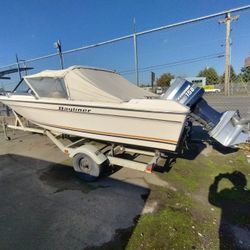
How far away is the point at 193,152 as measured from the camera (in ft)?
17.6

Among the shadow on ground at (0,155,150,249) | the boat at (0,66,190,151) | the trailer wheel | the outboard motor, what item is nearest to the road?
the shadow on ground at (0,155,150,249)

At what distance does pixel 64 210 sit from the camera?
3.12 meters

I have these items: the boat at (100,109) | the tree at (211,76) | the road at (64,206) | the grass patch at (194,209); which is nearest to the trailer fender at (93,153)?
the boat at (100,109)

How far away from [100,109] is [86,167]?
1144mm

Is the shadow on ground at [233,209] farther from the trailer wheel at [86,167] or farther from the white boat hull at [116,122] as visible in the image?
the trailer wheel at [86,167]

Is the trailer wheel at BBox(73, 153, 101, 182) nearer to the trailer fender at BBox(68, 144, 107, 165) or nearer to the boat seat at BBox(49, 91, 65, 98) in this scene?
the trailer fender at BBox(68, 144, 107, 165)

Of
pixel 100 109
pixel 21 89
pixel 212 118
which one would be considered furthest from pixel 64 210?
pixel 21 89

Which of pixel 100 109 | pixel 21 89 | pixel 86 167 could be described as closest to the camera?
pixel 100 109

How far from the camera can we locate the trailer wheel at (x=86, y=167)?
3887mm

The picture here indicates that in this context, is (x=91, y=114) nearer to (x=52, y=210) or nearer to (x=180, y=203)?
(x=52, y=210)

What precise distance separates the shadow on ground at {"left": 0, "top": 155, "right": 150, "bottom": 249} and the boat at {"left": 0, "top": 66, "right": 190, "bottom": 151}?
89 cm

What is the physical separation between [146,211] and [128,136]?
4.05 feet

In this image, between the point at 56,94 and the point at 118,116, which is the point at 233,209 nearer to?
the point at 118,116

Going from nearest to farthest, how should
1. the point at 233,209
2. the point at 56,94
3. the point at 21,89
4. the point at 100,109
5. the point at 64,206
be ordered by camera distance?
the point at 233,209
the point at 64,206
the point at 100,109
the point at 56,94
the point at 21,89
